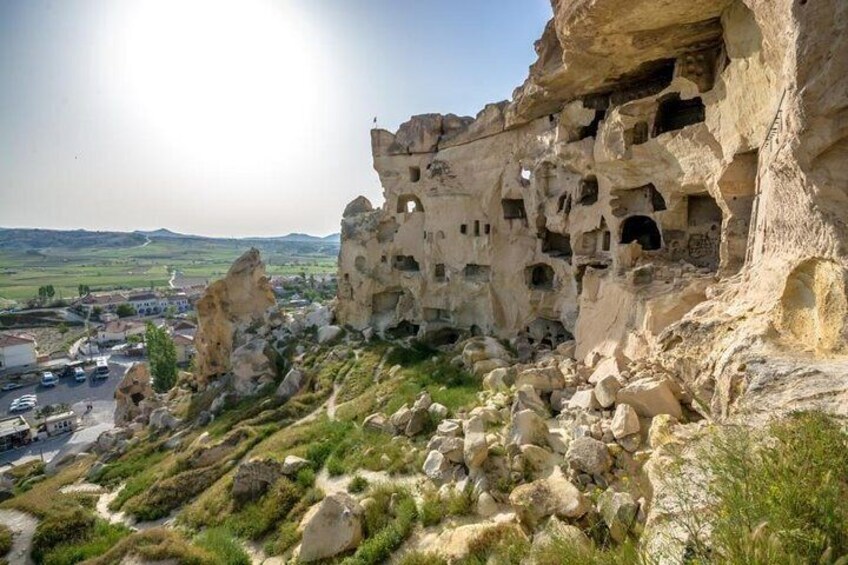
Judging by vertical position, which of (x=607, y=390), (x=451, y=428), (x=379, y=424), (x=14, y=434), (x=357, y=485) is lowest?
(x=14, y=434)

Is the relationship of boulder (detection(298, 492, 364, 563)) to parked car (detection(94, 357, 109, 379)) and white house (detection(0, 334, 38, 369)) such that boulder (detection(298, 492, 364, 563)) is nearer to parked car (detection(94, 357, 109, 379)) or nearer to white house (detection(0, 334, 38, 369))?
parked car (detection(94, 357, 109, 379))

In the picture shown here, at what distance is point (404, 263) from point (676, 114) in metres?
13.8

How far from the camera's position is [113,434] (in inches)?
832

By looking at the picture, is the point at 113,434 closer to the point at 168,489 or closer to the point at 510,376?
the point at 168,489

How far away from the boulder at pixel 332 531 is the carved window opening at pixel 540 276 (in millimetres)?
11788

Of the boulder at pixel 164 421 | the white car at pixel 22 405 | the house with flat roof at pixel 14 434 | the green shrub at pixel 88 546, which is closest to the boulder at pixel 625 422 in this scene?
the green shrub at pixel 88 546

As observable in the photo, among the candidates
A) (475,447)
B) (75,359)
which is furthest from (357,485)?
(75,359)

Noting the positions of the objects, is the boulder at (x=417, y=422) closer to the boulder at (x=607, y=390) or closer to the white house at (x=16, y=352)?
the boulder at (x=607, y=390)

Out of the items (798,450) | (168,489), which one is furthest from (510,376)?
(168,489)

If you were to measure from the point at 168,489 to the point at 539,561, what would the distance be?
35.4 feet

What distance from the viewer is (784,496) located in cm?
264

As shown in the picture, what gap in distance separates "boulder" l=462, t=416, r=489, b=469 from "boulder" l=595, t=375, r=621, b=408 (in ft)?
6.98

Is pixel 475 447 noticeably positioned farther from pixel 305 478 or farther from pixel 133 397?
pixel 133 397

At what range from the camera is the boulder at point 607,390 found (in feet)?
23.2
